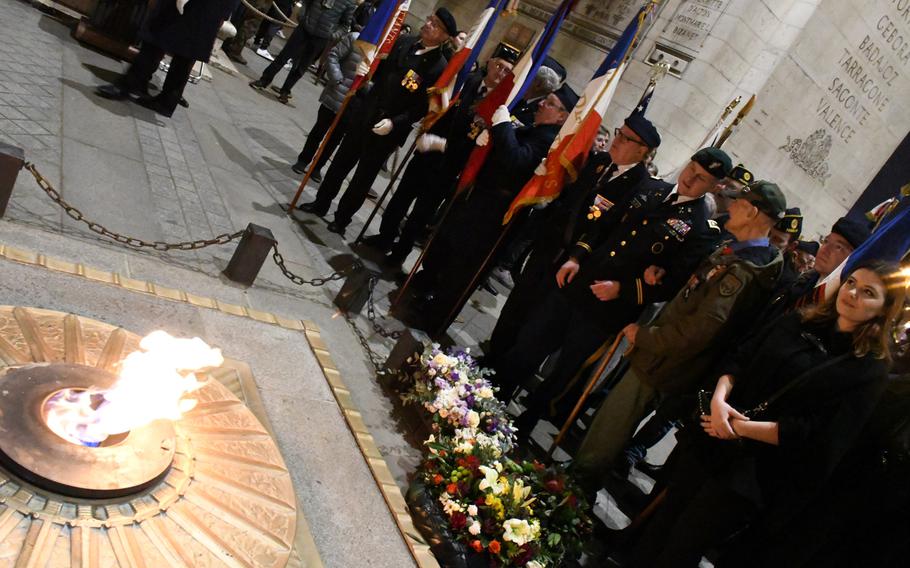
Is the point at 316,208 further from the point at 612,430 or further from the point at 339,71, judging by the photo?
the point at 612,430

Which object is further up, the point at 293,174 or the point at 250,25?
the point at 250,25

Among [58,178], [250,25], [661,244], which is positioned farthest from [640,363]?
[250,25]

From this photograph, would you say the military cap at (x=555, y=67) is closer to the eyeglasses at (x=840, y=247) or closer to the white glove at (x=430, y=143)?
the white glove at (x=430, y=143)

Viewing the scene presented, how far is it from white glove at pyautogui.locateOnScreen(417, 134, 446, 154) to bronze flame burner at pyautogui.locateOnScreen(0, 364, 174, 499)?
136 inches

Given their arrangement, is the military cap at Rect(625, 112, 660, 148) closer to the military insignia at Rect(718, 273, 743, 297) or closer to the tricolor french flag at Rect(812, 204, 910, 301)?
the military insignia at Rect(718, 273, 743, 297)

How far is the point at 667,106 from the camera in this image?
7953 mm

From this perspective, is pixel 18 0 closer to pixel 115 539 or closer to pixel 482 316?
pixel 482 316

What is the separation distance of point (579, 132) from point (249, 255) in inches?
91.4

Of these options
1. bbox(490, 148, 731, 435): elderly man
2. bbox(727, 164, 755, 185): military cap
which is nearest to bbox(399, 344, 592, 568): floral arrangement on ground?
bbox(490, 148, 731, 435): elderly man

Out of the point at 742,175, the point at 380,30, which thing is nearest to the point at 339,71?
the point at 380,30

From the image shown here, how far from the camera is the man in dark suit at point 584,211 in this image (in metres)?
3.89

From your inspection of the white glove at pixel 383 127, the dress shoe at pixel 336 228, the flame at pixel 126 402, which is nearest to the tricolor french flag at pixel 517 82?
the white glove at pixel 383 127

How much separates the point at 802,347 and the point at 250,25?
9.94 meters

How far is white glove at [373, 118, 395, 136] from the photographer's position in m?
5.15
